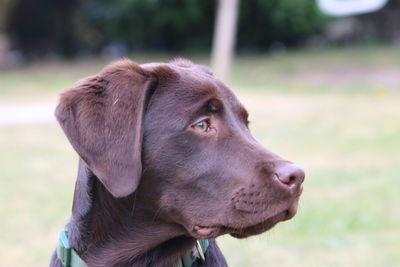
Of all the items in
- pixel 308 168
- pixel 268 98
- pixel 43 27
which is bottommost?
pixel 43 27

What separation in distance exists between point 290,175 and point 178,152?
1.72ft

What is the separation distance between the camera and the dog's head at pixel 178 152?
9.66 ft

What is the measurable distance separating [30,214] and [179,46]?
67.8 ft

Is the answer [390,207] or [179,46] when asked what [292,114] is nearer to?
[390,207]

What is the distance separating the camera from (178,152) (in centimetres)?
310

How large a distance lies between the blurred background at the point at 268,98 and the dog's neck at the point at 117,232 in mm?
606

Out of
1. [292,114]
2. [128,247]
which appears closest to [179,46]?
[292,114]

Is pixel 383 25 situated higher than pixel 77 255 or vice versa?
pixel 77 255

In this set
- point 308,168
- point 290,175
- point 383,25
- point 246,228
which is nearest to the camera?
point 290,175

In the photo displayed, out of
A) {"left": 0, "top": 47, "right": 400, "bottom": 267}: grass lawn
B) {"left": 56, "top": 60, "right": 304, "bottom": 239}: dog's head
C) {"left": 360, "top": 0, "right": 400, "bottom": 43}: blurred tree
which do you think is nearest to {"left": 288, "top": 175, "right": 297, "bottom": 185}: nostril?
{"left": 56, "top": 60, "right": 304, "bottom": 239}: dog's head

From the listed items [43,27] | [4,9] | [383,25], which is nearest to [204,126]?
[4,9]

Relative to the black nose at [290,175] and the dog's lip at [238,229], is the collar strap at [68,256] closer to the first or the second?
the dog's lip at [238,229]

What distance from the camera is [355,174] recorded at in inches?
325

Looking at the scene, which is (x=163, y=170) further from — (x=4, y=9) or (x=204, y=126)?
(x=4, y=9)
